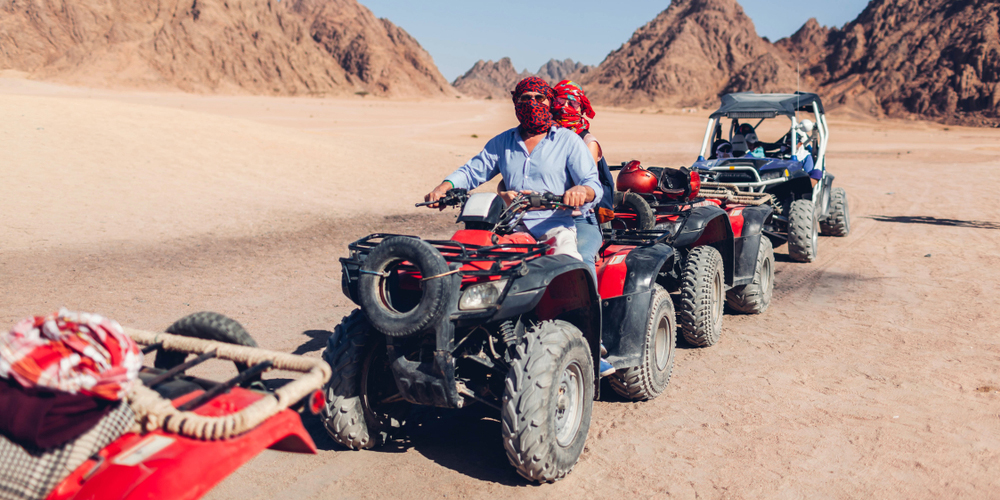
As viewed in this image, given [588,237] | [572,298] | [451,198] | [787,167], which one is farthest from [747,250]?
[451,198]

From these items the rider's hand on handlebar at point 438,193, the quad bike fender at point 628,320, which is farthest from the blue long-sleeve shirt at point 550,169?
the quad bike fender at point 628,320

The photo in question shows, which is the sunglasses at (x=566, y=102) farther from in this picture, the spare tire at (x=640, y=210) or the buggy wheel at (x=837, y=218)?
the buggy wheel at (x=837, y=218)

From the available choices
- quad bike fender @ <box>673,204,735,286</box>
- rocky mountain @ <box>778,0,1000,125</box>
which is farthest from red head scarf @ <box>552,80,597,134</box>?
rocky mountain @ <box>778,0,1000,125</box>

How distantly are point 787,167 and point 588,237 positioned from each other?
6818 mm

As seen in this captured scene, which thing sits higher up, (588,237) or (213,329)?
(588,237)

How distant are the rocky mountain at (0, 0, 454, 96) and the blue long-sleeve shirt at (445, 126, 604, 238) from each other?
7500 cm

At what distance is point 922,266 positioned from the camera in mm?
9562

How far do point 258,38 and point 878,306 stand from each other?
291 feet

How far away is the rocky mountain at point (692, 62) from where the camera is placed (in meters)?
91.4

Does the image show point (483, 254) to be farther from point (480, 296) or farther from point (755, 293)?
point (755, 293)

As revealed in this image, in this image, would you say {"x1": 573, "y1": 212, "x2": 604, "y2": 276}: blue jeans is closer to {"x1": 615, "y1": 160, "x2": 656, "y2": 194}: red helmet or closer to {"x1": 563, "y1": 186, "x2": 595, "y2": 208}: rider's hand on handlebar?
{"x1": 563, "y1": 186, "x2": 595, "y2": 208}: rider's hand on handlebar

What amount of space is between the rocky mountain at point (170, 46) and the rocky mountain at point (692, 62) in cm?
3415

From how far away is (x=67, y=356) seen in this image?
2.26m

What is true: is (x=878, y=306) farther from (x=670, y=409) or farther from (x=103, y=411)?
(x=103, y=411)
